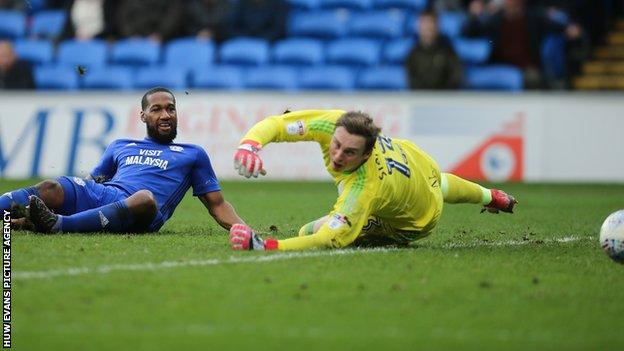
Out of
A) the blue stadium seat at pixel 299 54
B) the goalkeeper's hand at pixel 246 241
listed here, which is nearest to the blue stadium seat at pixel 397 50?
the blue stadium seat at pixel 299 54

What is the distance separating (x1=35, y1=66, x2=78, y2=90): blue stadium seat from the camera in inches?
911

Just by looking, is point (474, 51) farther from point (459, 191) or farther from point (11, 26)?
point (459, 191)

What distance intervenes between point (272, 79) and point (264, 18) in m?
2.01

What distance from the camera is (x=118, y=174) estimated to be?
11219 mm

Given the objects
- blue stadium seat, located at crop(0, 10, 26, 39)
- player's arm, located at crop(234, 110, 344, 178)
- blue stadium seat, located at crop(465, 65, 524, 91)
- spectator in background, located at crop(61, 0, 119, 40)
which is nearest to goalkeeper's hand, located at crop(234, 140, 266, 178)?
player's arm, located at crop(234, 110, 344, 178)

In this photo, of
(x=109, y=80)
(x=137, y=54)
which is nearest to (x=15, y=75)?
(x=109, y=80)

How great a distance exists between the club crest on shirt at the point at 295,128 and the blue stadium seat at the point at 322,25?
14380 mm

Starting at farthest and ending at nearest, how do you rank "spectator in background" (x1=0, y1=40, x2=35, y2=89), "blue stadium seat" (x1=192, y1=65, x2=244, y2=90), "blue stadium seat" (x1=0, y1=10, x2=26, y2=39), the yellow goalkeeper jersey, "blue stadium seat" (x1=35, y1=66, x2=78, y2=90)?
"blue stadium seat" (x1=0, y1=10, x2=26, y2=39) < "blue stadium seat" (x1=35, y1=66, x2=78, y2=90) < "blue stadium seat" (x1=192, y1=65, x2=244, y2=90) < "spectator in background" (x1=0, y1=40, x2=35, y2=89) < the yellow goalkeeper jersey

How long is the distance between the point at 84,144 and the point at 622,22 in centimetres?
1118

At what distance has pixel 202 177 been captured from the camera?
1120 cm

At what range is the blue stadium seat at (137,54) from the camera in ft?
78.8

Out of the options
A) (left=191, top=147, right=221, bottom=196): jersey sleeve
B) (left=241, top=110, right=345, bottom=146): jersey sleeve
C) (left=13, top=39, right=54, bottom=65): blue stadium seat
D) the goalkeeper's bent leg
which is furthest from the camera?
(left=13, top=39, right=54, bottom=65): blue stadium seat

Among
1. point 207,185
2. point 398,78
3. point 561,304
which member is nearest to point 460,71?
point 398,78

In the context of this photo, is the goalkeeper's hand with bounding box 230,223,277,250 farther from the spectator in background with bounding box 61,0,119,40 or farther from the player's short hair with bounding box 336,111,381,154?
the spectator in background with bounding box 61,0,119,40
